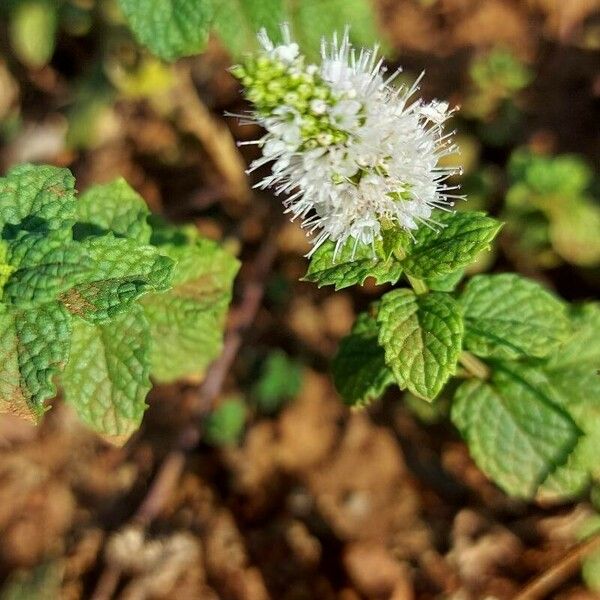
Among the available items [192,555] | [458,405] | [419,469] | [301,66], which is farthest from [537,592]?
[301,66]

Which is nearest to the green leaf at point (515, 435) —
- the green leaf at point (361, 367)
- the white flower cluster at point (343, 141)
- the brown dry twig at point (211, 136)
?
the green leaf at point (361, 367)

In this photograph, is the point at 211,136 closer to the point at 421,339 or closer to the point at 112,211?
the point at 112,211

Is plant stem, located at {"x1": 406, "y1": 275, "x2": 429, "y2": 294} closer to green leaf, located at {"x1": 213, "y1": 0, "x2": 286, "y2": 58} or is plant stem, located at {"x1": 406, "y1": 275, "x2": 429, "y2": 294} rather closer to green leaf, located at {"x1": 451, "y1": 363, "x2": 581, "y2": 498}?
green leaf, located at {"x1": 451, "y1": 363, "x2": 581, "y2": 498}

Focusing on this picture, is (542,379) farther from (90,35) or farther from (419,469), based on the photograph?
(90,35)

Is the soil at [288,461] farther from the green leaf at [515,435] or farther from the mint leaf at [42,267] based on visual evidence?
the mint leaf at [42,267]

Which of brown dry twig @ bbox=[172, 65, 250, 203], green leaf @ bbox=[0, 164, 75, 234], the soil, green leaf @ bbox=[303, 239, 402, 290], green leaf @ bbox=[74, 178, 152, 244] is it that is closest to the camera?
green leaf @ bbox=[303, 239, 402, 290]

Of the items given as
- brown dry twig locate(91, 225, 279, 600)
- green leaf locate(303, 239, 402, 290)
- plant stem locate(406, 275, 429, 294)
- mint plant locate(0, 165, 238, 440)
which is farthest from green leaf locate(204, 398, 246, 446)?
green leaf locate(303, 239, 402, 290)

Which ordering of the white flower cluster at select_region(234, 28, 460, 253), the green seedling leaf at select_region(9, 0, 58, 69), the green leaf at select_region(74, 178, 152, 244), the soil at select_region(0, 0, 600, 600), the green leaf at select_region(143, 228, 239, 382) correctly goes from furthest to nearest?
the green seedling leaf at select_region(9, 0, 58, 69)
the soil at select_region(0, 0, 600, 600)
the green leaf at select_region(143, 228, 239, 382)
the green leaf at select_region(74, 178, 152, 244)
the white flower cluster at select_region(234, 28, 460, 253)
